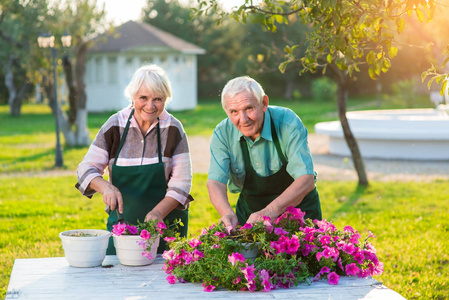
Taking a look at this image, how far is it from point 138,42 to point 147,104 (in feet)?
94.7

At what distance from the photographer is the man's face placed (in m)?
3.12

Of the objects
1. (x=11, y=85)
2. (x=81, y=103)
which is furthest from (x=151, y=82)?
(x=11, y=85)

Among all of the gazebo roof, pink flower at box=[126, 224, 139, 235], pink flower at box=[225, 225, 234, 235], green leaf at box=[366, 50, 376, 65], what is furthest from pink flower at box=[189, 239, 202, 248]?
the gazebo roof

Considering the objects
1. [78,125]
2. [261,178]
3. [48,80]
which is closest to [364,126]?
[78,125]

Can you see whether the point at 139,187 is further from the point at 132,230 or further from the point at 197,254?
the point at 197,254

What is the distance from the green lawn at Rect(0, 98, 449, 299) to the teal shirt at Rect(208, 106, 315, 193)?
80.8 inches

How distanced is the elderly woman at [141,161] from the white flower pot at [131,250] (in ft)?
1.40

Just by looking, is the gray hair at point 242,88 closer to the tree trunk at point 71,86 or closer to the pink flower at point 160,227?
the pink flower at point 160,227

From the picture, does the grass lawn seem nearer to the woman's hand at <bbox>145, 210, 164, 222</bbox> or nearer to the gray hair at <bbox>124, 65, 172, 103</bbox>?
the woman's hand at <bbox>145, 210, 164, 222</bbox>

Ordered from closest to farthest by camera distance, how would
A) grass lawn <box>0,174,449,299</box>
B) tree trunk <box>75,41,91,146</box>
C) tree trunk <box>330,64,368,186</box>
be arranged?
grass lawn <box>0,174,449,299</box>
tree trunk <box>330,64,368,186</box>
tree trunk <box>75,41,91,146</box>

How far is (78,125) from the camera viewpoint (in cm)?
1644

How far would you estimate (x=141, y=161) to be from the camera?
3.57 metres

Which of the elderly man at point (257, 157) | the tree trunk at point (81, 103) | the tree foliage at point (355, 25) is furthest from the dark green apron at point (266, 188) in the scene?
the tree trunk at point (81, 103)

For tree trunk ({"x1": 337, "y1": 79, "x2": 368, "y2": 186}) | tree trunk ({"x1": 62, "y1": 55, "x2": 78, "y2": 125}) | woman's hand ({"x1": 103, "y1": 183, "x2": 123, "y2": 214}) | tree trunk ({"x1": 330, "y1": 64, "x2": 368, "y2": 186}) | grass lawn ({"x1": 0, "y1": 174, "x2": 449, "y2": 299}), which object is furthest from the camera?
tree trunk ({"x1": 62, "y1": 55, "x2": 78, "y2": 125})
